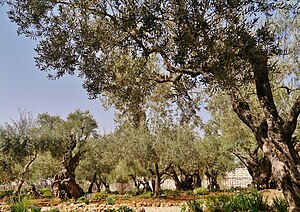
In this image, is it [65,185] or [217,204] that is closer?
[217,204]

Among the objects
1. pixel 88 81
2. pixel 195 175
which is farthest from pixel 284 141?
pixel 195 175

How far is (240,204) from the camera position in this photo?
8.05 m

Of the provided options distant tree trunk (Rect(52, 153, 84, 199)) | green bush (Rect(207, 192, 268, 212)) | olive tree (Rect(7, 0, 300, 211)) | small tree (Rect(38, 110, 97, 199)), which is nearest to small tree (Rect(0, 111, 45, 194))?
Answer: small tree (Rect(38, 110, 97, 199))

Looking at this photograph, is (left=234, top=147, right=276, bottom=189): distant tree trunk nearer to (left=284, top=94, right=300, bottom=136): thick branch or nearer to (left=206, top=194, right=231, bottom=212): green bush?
(left=206, top=194, right=231, bottom=212): green bush

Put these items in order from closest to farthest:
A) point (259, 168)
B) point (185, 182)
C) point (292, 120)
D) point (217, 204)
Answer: point (292, 120) → point (217, 204) → point (259, 168) → point (185, 182)

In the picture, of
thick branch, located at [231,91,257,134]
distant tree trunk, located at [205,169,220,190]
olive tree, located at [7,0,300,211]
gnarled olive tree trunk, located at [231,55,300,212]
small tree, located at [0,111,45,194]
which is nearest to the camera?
olive tree, located at [7,0,300,211]

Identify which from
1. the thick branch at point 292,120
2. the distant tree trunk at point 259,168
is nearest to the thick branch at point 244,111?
the thick branch at point 292,120

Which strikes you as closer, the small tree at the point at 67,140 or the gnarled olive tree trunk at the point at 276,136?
the gnarled olive tree trunk at the point at 276,136

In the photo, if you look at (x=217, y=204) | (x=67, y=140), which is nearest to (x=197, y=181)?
(x=67, y=140)

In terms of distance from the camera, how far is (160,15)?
448cm

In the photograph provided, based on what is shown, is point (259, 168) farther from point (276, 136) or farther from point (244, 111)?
point (276, 136)

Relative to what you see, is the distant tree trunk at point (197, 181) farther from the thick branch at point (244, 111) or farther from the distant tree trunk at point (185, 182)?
the thick branch at point (244, 111)

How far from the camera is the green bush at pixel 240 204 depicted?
25.0 ft

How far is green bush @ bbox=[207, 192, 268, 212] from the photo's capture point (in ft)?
25.0
